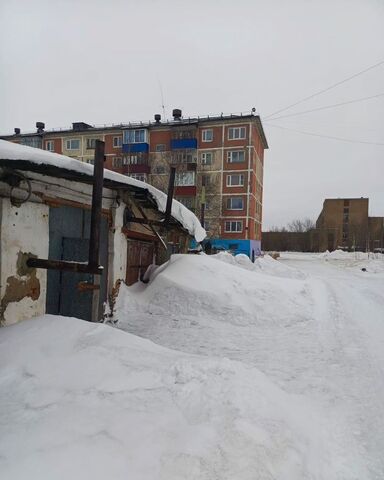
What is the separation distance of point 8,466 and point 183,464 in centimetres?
113

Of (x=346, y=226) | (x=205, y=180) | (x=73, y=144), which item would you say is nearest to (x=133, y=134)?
(x=73, y=144)

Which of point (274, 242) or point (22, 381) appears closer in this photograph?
point (22, 381)

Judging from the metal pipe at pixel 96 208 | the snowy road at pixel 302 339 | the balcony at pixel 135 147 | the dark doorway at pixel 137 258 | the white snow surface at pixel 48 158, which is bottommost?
the snowy road at pixel 302 339

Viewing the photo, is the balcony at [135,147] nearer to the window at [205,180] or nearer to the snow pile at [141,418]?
the window at [205,180]

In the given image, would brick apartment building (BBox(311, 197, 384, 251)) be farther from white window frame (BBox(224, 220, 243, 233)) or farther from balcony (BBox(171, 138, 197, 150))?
balcony (BBox(171, 138, 197, 150))

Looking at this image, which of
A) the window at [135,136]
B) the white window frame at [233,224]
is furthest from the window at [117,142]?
the white window frame at [233,224]

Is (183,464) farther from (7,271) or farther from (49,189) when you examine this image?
(49,189)

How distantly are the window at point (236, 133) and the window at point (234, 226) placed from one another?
308 inches

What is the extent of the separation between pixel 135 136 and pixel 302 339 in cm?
3004

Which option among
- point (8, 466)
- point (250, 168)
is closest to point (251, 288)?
point (8, 466)

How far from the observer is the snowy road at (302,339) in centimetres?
297

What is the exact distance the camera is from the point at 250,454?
2.32m

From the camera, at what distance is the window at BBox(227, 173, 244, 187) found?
30.3 metres

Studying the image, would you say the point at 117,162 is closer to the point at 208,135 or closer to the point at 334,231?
the point at 208,135
